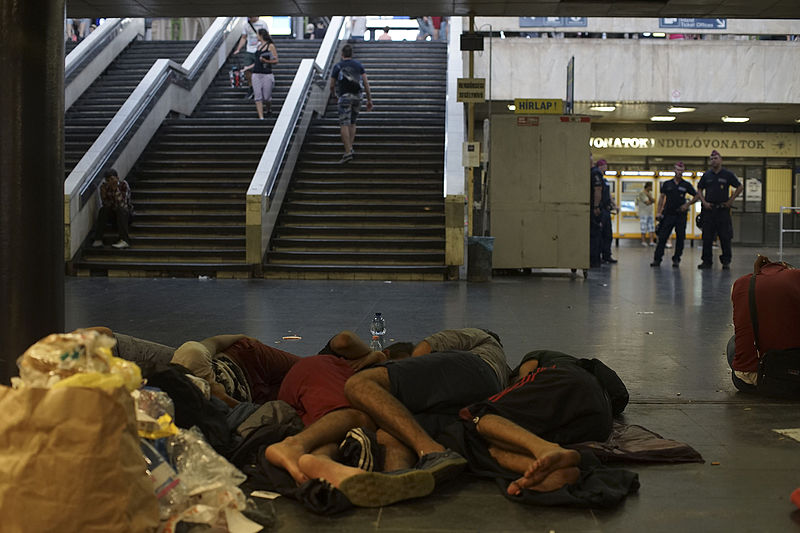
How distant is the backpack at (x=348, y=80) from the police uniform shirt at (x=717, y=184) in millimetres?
6693

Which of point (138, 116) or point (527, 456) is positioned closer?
point (527, 456)

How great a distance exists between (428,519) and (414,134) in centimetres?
1586

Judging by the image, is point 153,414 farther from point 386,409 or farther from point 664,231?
point 664,231

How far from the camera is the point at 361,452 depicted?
3.80m

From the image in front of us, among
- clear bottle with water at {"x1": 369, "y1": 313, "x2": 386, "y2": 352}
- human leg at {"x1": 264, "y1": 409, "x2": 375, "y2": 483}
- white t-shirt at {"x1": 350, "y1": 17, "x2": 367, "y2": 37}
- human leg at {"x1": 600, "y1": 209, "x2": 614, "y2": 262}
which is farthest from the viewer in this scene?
white t-shirt at {"x1": 350, "y1": 17, "x2": 367, "y2": 37}

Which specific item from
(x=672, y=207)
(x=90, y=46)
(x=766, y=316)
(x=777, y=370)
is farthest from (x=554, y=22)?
(x=777, y=370)

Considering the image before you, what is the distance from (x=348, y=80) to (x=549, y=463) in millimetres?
13998

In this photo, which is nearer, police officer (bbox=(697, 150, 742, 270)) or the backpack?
police officer (bbox=(697, 150, 742, 270))

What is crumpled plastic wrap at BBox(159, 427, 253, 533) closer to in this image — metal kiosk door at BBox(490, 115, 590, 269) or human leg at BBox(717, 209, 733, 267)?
metal kiosk door at BBox(490, 115, 590, 269)

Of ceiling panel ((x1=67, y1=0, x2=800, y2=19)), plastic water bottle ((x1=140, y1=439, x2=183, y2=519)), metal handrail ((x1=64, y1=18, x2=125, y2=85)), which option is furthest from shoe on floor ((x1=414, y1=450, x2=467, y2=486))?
metal handrail ((x1=64, y1=18, x2=125, y2=85))

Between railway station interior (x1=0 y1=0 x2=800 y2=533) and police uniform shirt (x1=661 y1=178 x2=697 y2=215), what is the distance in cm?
116

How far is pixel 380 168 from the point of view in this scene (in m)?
17.4

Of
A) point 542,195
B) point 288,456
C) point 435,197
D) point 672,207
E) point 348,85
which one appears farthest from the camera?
point 672,207

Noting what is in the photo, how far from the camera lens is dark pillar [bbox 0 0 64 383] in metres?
4.37
